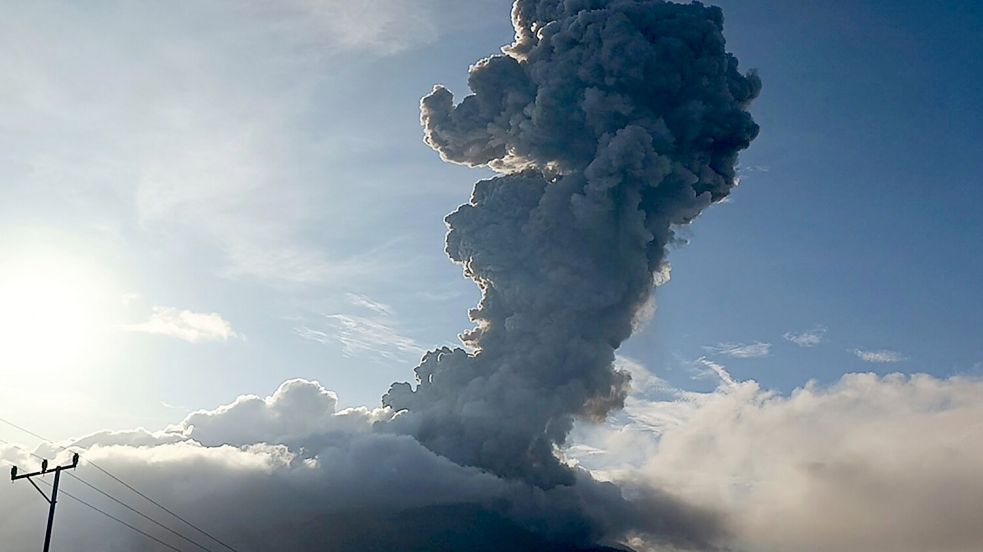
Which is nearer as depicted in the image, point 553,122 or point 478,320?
point 553,122

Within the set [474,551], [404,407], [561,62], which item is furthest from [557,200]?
[474,551]

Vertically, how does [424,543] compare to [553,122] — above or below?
below

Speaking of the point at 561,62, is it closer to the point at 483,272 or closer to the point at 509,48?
the point at 509,48

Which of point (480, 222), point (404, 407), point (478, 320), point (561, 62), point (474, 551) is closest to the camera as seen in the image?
point (561, 62)

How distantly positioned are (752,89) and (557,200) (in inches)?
1001

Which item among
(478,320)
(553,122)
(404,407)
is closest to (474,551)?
(404,407)

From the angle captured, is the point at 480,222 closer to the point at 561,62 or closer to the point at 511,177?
the point at 511,177

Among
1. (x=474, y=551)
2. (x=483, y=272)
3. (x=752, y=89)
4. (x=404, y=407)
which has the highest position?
(x=752, y=89)

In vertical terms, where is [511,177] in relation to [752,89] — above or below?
below

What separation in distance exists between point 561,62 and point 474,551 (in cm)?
10588

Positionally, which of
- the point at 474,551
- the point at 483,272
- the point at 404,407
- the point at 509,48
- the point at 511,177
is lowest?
the point at 474,551

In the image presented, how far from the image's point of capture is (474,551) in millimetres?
166750

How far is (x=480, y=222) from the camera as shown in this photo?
327ft

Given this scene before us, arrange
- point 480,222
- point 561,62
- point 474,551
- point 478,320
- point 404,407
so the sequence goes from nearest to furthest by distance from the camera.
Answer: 1. point 561,62
2. point 480,222
3. point 478,320
4. point 404,407
5. point 474,551
